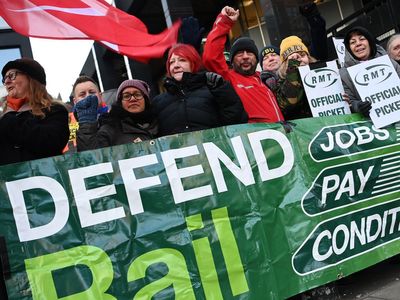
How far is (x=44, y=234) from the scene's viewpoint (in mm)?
2541

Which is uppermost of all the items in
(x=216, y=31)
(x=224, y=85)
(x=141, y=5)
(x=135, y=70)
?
(x=141, y=5)

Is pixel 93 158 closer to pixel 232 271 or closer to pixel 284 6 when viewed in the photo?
pixel 232 271

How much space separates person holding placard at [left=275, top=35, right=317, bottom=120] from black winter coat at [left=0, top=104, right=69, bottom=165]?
2.12m

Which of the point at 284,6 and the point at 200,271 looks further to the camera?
the point at 284,6

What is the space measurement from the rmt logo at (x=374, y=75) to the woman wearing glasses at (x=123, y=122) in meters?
2.04

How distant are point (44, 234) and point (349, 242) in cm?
231

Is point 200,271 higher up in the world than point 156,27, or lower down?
lower down

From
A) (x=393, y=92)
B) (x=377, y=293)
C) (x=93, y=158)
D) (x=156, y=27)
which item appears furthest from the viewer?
(x=156, y=27)

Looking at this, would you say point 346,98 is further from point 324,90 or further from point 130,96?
point 130,96

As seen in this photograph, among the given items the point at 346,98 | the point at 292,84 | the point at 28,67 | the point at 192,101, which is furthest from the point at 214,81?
the point at 346,98

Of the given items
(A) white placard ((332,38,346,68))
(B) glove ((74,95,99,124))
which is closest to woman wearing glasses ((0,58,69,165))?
(B) glove ((74,95,99,124))

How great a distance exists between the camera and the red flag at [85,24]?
3318 millimetres

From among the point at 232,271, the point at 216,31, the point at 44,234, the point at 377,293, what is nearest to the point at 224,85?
the point at 216,31

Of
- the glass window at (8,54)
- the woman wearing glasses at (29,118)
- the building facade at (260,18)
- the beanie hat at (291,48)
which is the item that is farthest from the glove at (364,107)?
the glass window at (8,54)
